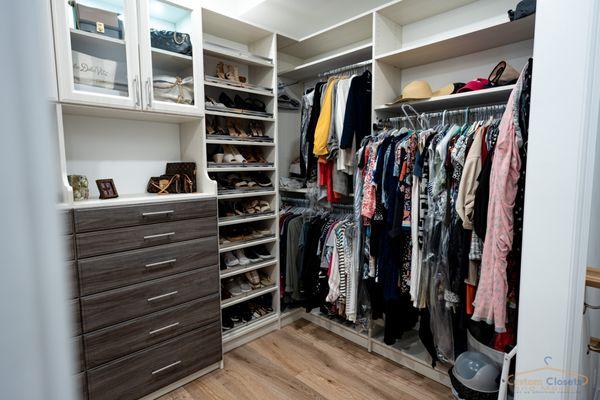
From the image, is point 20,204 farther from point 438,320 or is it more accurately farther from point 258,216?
point 258,216

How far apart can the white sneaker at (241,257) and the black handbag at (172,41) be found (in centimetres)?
139

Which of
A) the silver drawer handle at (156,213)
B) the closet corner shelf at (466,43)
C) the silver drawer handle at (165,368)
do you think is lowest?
the silver drawer handle at (165,368)

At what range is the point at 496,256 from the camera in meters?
1.34

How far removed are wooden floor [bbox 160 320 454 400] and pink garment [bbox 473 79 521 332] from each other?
2.66 feet

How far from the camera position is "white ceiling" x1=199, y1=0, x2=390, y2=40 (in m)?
2.25

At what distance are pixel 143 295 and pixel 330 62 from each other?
2.07 metres

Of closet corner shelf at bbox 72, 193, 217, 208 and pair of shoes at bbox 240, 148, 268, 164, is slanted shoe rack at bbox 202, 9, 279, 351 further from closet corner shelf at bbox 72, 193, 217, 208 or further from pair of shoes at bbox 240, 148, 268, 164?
closet corner shelf at bbox 72, 193, 217, 208

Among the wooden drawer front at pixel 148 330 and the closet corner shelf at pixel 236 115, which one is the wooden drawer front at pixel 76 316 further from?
the closet corner shelf at pixel 236 115

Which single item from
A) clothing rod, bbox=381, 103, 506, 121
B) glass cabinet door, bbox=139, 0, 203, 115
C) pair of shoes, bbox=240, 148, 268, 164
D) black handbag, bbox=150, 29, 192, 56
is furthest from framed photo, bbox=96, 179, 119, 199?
clothing rod, bbox=381, 103, 506, 121

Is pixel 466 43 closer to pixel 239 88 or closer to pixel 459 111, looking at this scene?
pixel 459 111

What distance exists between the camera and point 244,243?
91.0 inches

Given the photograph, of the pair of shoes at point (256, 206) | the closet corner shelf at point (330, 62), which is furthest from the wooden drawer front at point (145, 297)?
the closet corner shelf at point (330, 62)

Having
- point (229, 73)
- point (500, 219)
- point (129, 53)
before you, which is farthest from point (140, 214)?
point (500, 219)

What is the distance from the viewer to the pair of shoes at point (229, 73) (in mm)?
2242
